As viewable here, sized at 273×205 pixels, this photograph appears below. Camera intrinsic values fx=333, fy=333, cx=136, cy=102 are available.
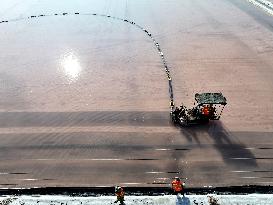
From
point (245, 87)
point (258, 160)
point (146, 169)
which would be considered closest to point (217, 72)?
point (245, 87)

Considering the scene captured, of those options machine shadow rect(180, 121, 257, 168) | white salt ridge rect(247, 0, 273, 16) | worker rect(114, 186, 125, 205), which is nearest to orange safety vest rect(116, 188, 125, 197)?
worker rect(114, 186, 125, 205)

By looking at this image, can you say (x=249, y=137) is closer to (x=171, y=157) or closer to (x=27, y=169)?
(x=171, y=157)

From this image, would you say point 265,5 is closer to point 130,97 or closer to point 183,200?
point 130,97

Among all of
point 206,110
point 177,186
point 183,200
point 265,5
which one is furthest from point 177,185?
point 265,5

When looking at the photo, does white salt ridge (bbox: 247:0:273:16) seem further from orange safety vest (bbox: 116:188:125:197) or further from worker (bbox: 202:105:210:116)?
orange safety vest (bbox: 116:188:125:197)

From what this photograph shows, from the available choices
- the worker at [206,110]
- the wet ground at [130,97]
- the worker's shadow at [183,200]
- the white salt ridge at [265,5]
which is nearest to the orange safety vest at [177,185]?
the worker's shadow at [183,200]

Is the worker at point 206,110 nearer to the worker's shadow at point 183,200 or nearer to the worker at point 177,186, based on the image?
the worker at point 177,186
